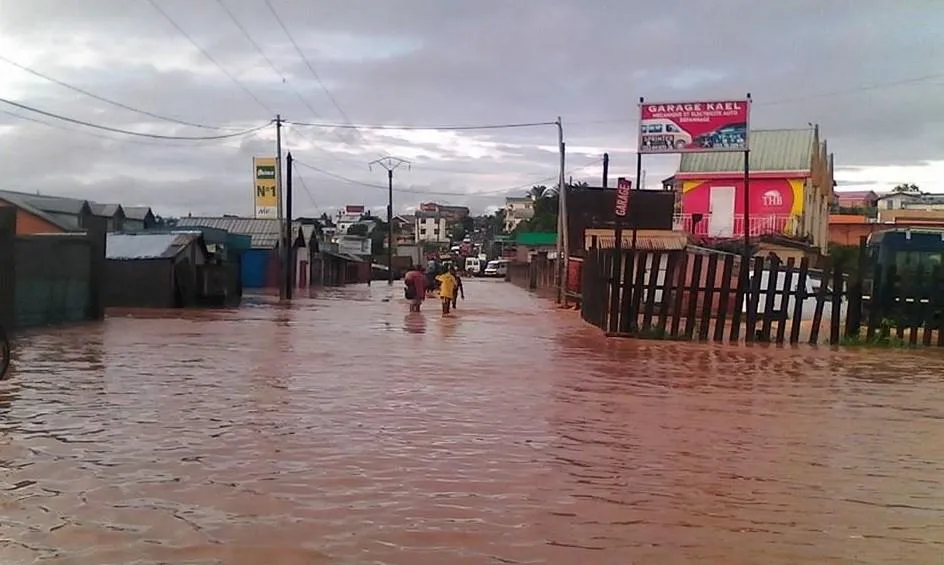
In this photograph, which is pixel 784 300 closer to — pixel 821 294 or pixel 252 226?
pixel 821 294

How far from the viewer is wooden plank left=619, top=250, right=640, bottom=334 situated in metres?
19.2

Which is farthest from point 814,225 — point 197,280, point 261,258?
point 197,280

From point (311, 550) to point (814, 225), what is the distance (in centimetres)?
4973

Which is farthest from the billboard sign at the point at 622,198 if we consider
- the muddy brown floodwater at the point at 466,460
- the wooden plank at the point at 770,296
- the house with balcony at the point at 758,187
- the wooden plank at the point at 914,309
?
the house with balcony at the point at 758,187

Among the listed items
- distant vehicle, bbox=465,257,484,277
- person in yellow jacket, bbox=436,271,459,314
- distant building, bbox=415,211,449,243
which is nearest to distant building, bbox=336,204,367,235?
distant building, bbox=415,211,449,243

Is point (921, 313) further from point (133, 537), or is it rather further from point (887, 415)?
point (133, 537)

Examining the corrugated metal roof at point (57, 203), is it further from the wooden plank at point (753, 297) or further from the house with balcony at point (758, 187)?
the wooden plank at point (753, 297)

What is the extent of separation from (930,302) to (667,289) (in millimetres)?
4913

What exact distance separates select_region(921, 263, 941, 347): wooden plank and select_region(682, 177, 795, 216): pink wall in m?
31.0

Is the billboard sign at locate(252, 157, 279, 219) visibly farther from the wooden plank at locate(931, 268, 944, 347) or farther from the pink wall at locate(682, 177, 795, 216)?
the wooden plank at locate(931, 268, 944, 347)

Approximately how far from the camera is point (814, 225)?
51.4 metres

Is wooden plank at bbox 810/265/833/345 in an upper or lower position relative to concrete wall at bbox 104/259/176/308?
upper

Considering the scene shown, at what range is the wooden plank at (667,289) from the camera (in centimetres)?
1838

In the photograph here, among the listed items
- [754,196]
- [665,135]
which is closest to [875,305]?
[665,135]
